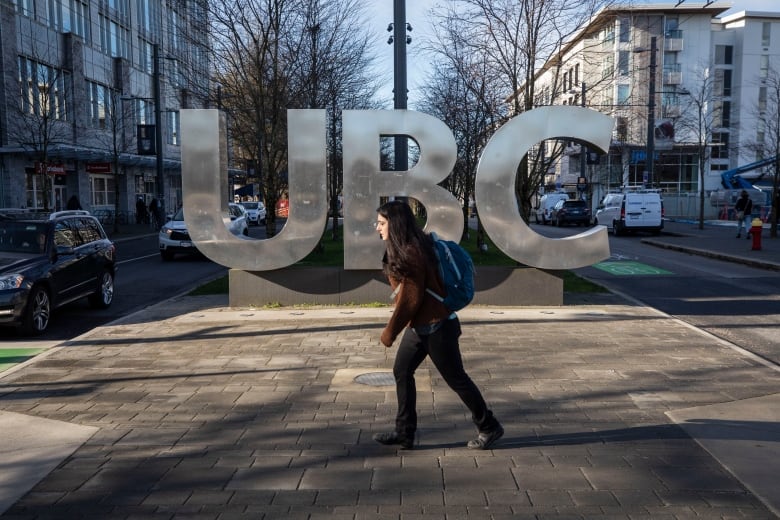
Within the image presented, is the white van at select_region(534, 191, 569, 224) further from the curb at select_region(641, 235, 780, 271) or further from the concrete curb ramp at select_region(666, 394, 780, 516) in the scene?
the concrete curb ramp at select_region(666, 394, 780, 516)

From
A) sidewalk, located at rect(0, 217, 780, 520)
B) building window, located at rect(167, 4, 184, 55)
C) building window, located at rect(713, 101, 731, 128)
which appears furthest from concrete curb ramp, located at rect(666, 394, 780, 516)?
building window, located at rect(713, 101, 731, 128)

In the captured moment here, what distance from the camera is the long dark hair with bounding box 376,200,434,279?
15.4 ft

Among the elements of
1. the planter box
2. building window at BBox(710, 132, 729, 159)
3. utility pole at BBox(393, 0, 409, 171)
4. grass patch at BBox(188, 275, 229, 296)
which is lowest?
grass patch at BBox(188, 275, 229, 296)

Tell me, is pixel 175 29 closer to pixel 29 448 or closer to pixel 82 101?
pixel 29 448

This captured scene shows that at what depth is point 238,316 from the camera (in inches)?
427

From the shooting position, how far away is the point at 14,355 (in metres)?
8.70

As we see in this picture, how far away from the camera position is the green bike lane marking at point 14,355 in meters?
8.20

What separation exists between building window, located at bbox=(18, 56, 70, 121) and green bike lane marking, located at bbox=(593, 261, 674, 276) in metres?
22.0

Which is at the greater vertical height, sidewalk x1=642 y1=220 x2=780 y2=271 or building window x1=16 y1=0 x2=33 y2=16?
building window x1=16 y1=0 x2=33 y2=16

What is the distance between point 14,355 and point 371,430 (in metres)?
5.36

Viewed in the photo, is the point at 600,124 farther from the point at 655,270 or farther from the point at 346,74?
the point at 346,74

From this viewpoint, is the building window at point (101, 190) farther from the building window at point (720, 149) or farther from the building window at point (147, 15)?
the building window at point (720, 149)

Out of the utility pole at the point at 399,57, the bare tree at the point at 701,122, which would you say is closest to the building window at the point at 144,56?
the bare tree at the point at 701,122

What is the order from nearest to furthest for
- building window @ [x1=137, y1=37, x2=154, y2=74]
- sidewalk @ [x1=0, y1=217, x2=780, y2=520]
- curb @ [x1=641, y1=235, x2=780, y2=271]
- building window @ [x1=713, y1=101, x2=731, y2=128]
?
sidewalk @ [x1=0, y1=217, x2=780, y2=520] → curb @ [x1=641, y1=235, x2=780, y2=271] → building window @ [x1=137, y1=37, x2=154, y2=74] → building window @ [x1=713, y1=101, x2=731, y2=128]
